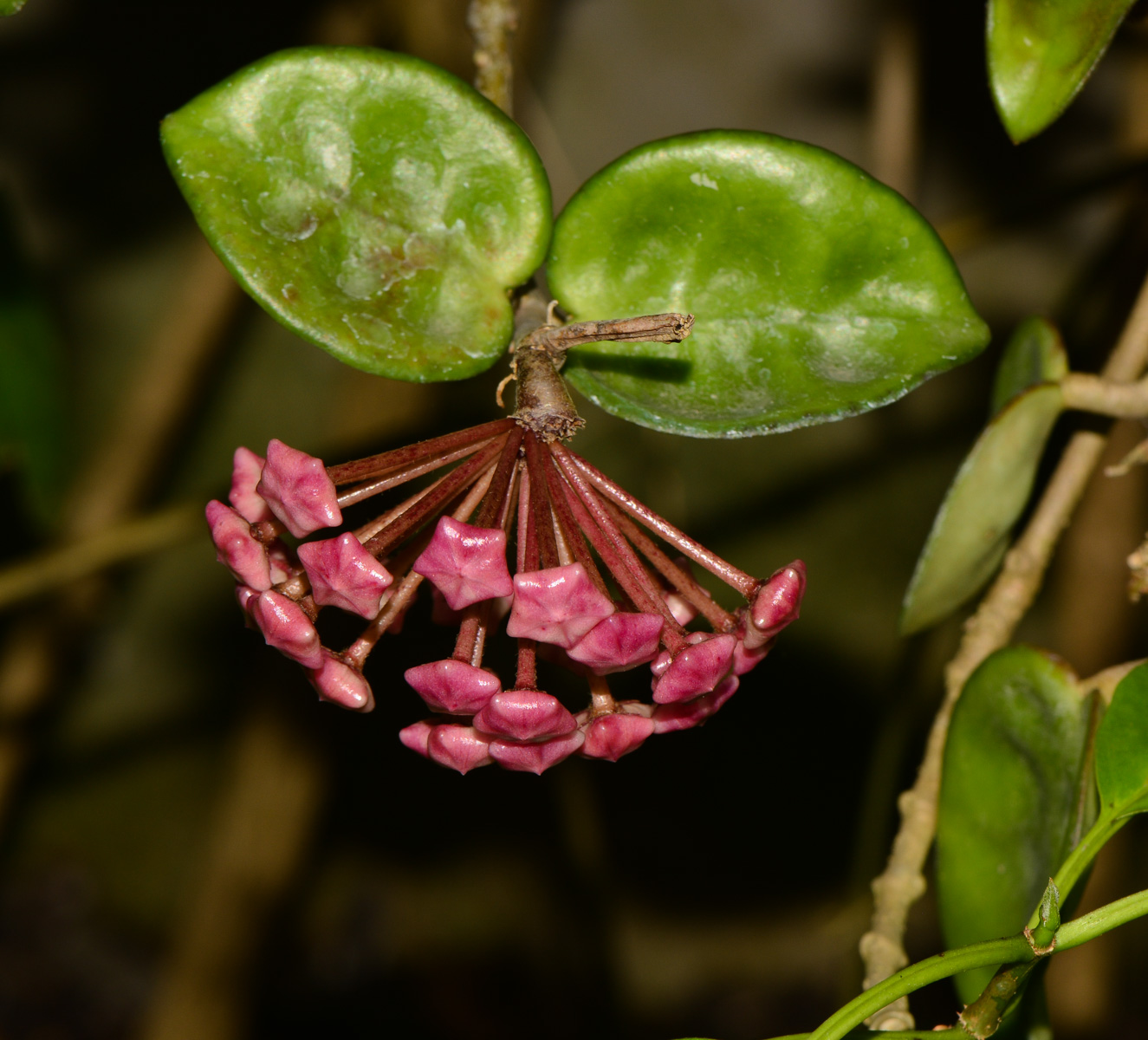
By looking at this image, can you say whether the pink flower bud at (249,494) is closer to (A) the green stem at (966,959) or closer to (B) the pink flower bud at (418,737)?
(B) the pink flower bud at (418,737)

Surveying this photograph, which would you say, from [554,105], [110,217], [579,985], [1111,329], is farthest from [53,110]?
[579,985]

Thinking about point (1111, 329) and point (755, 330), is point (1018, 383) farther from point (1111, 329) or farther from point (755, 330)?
point (1111, 329)

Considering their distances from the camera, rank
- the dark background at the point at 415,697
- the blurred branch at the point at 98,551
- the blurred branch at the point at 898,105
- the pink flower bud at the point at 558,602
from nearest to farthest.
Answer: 1. the pink flower bud at the point at 558,602
2. the blurred branch at the point at 98,551
3. the blurred branch at the point at 898,105
4. the dark background at the point at 415,697

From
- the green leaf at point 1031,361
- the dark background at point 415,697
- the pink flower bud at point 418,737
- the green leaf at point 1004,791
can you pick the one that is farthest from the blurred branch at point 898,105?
the pink flower bud at point 418,737

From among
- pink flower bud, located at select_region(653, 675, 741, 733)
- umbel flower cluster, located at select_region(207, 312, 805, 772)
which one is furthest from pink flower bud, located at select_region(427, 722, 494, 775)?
pink flower bud, located at select_region(653, 675, 741, 733)

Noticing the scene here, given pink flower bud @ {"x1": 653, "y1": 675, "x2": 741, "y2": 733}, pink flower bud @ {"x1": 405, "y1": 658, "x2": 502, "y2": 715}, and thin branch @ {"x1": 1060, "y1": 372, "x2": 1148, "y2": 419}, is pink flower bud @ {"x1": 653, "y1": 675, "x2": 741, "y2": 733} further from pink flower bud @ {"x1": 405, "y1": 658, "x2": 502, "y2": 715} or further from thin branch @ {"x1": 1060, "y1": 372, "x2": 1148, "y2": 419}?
thin branch @ {"x1": 1060, "y1": 372, "x2": 1148, "y2": 419}

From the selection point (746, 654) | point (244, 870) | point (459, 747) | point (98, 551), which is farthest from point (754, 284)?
point (244, 870)

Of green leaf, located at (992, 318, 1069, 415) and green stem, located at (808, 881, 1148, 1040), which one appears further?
green leaf, located at (992, 318, 1069, 415)

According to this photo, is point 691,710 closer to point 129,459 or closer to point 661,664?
point 661,664
